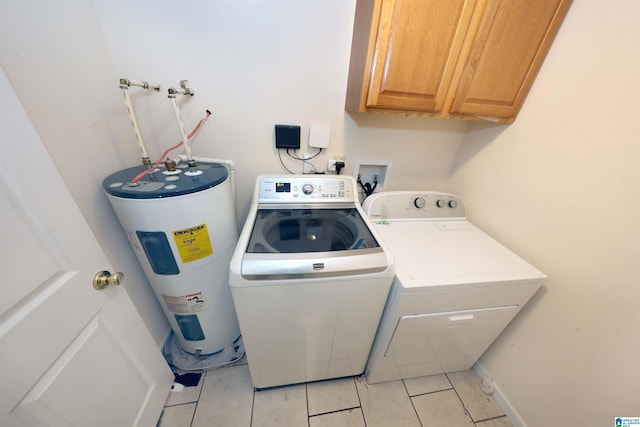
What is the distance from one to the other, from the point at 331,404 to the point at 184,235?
122cm

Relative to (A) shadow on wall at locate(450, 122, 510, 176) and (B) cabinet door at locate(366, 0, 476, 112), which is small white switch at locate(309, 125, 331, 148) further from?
(A) shadow on wall at locate(450, 122, 510, 176)

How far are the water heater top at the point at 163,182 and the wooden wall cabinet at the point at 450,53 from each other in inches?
31.4

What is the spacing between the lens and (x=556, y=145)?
942mm

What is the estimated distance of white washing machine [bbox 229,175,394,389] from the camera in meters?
0.78

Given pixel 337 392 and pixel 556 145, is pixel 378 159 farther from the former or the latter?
pixel 337 392

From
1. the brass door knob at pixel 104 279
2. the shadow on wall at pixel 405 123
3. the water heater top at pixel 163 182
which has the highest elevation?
the shadow on wall at pixel 405 123

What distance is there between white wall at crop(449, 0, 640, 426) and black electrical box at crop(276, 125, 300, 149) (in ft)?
3.87

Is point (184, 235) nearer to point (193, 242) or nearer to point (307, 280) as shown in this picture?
point (193, 242)

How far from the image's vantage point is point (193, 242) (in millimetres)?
910

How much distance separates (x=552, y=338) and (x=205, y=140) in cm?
206

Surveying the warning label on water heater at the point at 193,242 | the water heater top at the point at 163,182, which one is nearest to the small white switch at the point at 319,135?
the water heater top at the point at 163,182

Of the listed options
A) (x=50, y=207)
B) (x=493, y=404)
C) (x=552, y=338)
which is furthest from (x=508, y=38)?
(x=493, y=404)

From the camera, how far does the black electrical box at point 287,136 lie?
124 centimetres

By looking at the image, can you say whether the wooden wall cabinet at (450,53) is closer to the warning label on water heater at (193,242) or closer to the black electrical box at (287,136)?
the black electrical box at (287,136)
